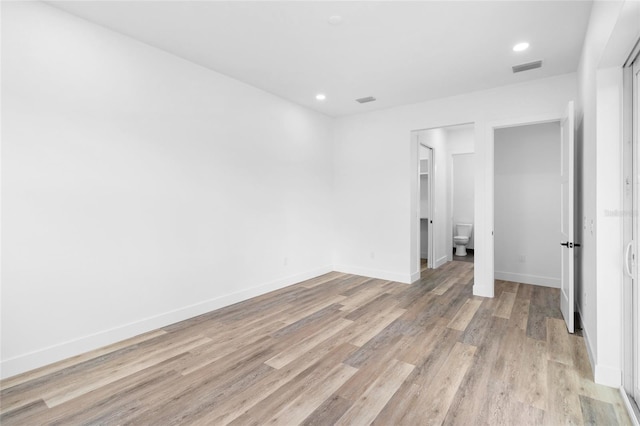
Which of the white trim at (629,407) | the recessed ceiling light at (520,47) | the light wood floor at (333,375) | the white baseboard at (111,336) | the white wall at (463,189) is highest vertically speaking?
the recessed ceiling light at (520,47)

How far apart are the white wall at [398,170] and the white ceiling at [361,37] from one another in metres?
0.30

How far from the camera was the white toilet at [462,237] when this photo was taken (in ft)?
24.0

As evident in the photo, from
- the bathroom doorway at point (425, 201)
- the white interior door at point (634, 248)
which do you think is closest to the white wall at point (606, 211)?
the white interior door at point (634, 248)

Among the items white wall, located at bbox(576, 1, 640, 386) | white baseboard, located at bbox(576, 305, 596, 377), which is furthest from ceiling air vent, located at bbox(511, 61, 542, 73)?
white baseboard, located at bbox(576, 305, 596, 377)

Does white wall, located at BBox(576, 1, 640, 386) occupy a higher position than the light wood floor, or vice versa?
white wall, located at BBox(576, 1, 640, 386)

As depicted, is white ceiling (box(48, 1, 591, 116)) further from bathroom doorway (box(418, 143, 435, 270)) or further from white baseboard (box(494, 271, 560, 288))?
white baseboard (box(494, 271, 560, 288))

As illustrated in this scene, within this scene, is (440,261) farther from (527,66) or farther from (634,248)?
(634,248)

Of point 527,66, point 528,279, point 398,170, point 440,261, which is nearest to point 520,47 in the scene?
point 527,66

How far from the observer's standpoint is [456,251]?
24.4ft

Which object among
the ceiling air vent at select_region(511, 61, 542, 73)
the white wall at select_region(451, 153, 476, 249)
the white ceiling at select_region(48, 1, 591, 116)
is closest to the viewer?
the white ceiling at select_region(48, 1, 591, 116)

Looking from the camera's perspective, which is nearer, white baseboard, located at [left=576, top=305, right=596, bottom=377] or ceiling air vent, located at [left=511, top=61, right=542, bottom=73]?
white baseboard, located at [left=576, top=305, right=596, bottom=377]

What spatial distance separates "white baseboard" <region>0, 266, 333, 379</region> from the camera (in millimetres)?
2391

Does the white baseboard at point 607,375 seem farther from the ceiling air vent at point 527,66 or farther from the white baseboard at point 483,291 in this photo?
the ceiling air vent at point 527,66

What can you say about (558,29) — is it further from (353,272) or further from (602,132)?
(353,272)
